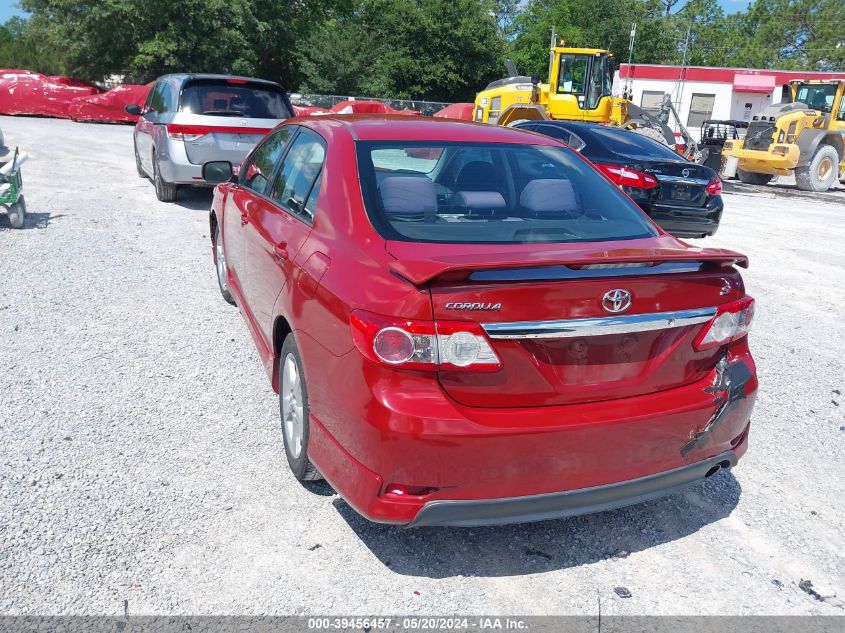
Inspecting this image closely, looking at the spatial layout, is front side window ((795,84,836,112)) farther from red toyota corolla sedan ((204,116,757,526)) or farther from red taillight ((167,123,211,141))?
red toyota corolla sedan ((204,116,757,526))

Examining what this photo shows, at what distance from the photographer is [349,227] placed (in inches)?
119

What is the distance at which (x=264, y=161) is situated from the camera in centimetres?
470

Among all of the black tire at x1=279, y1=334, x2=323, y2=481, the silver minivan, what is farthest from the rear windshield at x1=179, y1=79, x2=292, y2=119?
the black tire at x1=279, y1=334, x2=323, y2=481

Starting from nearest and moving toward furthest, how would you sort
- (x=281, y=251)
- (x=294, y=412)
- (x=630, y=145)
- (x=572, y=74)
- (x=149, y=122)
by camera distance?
(x=294, y=412)
(x=281, y=251)
(x=630, y=145)
(x=149, y=122)
(x=572, y=74)

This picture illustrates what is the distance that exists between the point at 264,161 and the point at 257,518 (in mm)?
2470

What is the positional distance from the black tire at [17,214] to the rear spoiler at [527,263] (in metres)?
7.42

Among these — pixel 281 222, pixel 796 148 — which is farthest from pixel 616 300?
pixel 796 148

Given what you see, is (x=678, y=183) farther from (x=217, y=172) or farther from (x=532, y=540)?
(x=532, y=540)

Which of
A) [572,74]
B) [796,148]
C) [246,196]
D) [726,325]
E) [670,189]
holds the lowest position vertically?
[796,148]

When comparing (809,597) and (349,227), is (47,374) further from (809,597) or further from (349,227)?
(809,597)

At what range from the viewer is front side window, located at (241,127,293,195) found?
Result: 14.5ft

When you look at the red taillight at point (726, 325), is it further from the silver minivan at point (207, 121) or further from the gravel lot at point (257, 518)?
the silver minivan at point (207, 121)

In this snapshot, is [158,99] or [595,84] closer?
[158,99]

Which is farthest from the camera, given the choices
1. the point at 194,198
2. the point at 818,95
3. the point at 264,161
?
the point at 818,95
